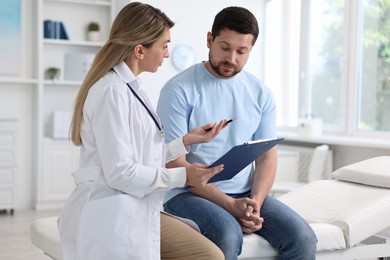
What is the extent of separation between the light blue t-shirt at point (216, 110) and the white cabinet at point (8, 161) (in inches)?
123

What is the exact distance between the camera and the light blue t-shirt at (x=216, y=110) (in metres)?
2.43

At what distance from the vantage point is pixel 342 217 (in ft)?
8.52

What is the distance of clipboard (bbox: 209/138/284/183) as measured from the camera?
6.53ft

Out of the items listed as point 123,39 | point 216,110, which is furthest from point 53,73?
point 123,39

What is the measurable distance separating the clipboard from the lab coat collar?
13.7 inches

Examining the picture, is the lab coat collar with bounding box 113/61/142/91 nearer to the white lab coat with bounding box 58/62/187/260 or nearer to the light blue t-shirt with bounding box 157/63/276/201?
the white lab coat with bounding box 58/62/187/260

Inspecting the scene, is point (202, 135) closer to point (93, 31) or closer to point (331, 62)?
point (331, 62)

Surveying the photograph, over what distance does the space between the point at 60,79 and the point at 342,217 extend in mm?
3823

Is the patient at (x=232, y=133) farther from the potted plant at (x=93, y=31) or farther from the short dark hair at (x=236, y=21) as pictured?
the potted plant at (x=93, y=31)

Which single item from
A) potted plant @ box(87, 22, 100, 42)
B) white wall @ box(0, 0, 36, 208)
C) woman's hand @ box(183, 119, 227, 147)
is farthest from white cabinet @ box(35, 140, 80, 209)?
woman's hand @ box(183, 119, 227, 147)

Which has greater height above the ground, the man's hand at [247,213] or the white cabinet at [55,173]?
the man's hand at [247,213]

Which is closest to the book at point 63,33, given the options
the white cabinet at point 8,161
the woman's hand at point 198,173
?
the white cabinet at point 8,161

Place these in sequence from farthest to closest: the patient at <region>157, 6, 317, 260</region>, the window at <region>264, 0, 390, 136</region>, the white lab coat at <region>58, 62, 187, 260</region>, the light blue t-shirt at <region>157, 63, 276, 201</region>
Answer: the window at <region>264, 0, 390, 136</region> → the light blue t-shirt at <region>157, 63, 276, 201</region> → the patient at <region>157, 6, 317, 260</region> → the white lab coat at <region>58, 62, 187, 260</region>

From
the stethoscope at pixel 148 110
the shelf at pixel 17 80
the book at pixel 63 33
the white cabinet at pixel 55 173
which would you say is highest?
the book at pixel 63 33
